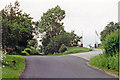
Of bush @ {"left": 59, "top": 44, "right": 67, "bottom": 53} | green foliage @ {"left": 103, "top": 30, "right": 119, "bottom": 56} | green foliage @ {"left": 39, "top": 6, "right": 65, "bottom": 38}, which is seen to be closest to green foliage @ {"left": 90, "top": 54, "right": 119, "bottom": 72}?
green foliage @ {"left": 103, "top": 30, "right": 119, "bottom": 56}

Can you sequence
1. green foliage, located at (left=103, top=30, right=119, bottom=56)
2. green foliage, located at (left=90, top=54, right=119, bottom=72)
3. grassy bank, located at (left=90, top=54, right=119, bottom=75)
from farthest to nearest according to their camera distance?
green foliage, located at (left=103, top=30, right=119, bottom=56)
green foliage, located at (left=90, top=54, right=119, bottom=72)
grassy bank, located at (left=90, top=54, right=119, bottom=75)

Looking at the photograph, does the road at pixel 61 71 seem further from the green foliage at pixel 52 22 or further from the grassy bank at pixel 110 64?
the green foliage at pixel 52 22

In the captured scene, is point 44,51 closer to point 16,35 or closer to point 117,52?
point 16,35

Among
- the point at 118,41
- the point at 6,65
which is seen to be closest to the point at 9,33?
the point at 6,65

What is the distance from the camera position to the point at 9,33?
24.1 meters

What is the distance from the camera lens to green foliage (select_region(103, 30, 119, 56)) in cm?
1684

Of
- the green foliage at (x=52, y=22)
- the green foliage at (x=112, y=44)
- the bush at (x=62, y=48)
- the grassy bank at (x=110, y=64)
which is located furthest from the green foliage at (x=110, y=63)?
the green foliage at (x=52, y=22)

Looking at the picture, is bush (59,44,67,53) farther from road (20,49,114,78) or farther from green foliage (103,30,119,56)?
green foliage (103,30,119,56)

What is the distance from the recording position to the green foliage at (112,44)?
1684 centimetres

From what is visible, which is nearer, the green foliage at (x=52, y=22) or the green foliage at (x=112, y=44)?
the green foliage at (x=112, y=44)

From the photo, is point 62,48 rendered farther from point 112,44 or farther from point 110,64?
point 110,64

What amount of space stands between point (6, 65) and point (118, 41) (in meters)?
10.3

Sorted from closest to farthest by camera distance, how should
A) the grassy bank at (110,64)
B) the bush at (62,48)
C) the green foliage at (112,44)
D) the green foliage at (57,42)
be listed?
1. the grassy bank at (110,64)
2. the green foliage at (112,44)
3. the bush at (62,48)
4. the green foliage at (57,42)

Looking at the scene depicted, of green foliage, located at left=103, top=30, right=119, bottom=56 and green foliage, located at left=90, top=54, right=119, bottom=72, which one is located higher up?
green foliage, located at left=103, top=30, right=119, bottom=56
